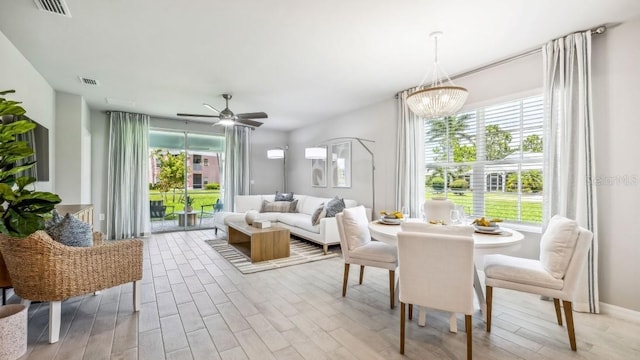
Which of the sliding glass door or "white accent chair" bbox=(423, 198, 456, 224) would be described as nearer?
"white accent chair" bbox=(423, 198, 456, 224)

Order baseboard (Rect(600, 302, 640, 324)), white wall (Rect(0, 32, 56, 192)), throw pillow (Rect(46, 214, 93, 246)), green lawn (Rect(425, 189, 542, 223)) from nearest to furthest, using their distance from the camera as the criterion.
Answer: throw pillow (Rect(46, 214, 93, 246)), baseboard (Rect(600, 302, 640, 324)), white wall (Rect(0, 32, 56, 192)), green lawn (Rect(425, 189, 542, 223))

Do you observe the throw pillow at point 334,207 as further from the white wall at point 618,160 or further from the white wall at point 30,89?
the white wall at point 30,89

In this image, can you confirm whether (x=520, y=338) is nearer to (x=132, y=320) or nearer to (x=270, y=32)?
(x=132, y=320)

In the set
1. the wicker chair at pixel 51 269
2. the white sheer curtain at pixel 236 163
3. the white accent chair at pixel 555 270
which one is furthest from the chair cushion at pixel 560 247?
the white sheer curtain at pixel 236 163

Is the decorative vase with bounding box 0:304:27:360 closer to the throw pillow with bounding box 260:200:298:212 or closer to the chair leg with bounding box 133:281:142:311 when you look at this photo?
Result: the chair leg with bounding box 133:281:142:311

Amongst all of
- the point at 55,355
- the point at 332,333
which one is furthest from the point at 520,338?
the point at 55,355

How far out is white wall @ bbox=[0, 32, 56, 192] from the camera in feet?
9.29

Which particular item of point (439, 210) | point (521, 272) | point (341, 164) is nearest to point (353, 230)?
point (439, 210)

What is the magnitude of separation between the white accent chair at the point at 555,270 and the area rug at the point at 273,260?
2.50m

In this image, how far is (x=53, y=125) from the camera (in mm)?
4406

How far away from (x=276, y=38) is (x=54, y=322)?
9.82 feet

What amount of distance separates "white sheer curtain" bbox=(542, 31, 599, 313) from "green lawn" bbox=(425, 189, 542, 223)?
0.29m

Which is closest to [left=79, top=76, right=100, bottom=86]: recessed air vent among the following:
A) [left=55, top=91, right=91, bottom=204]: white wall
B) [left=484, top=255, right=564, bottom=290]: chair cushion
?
[left=55, top=91, right=91, bottom=204]: white wall

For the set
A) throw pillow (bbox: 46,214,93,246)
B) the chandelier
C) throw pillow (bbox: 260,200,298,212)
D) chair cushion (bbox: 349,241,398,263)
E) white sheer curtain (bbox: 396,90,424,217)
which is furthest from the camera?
throw pillow (bbox: 260,200,298,212)
